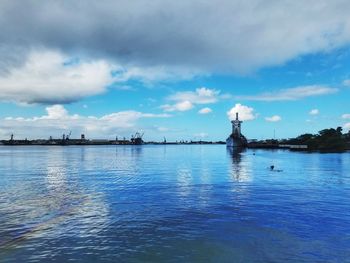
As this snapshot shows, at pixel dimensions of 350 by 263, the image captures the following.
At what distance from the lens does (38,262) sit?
58.5 feet

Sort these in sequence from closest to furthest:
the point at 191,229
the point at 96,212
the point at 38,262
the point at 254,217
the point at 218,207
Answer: the point at 38,262 → the point at 191,229 → the point at 254,217 → the point at 96,212 → the point at 218,207

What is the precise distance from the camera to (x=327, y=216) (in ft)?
94.7

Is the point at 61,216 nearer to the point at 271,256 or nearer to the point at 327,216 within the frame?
the point at 271,256

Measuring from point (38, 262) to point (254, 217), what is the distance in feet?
54.1

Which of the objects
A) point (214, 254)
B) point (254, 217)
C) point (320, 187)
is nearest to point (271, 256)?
point (214, 254)

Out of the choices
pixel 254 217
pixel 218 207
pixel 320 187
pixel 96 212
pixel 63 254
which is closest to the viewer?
pixel 63 254

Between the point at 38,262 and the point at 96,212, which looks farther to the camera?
the point at 96,212

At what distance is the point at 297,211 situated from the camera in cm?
3086

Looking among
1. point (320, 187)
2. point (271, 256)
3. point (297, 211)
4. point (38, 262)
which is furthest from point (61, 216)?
point (320, 187)

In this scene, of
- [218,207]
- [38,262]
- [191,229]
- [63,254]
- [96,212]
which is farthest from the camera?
[218,207]

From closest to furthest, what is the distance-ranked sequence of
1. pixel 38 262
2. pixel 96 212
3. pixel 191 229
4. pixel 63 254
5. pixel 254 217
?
pixel 38 262 < pixel 63 254 < pixel 191 229 < pixel 254 217 < pixel 96 212

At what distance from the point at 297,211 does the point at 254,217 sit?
479 centimetres

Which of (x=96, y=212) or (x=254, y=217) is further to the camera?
(x=96, y=212)

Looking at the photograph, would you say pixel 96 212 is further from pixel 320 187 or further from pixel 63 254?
pixel 320 187
